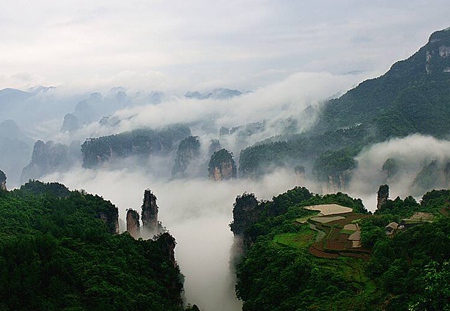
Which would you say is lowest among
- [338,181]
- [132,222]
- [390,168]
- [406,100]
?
[132,222]

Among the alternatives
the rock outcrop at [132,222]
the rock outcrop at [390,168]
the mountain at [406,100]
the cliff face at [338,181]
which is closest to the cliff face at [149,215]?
the rock outcrop at [132,222]

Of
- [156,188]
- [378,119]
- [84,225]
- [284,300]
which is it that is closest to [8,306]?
[284,300]

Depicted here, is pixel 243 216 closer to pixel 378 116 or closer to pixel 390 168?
pixel 390 168

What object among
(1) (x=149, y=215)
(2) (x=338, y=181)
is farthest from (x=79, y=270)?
(2) (x=338, y=181)

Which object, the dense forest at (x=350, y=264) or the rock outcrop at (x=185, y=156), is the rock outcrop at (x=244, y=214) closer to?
the dense forest at (x=350, y=264)

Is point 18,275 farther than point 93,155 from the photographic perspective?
No

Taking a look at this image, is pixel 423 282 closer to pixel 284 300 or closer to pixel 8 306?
pixel 284 300
